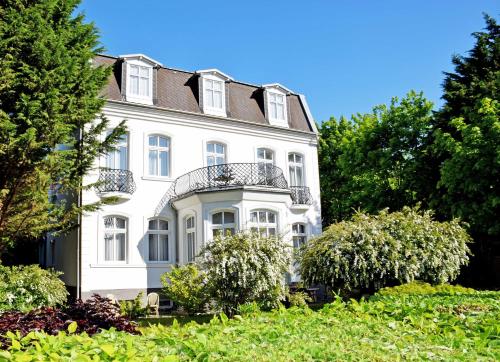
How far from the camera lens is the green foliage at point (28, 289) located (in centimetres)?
1025

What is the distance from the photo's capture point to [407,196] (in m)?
25.2

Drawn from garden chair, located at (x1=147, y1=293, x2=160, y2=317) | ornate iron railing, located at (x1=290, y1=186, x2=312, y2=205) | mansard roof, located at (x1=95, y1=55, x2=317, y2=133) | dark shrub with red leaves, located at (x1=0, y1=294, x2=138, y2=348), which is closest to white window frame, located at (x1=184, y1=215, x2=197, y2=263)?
garden chair, located at (x1=147, y1=293, x2=160, y2=317)

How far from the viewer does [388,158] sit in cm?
2520

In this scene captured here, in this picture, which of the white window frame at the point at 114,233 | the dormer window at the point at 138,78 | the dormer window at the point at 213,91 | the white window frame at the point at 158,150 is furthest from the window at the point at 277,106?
the white window frame at the point at 114,233

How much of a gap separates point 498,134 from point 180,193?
40.0 ft

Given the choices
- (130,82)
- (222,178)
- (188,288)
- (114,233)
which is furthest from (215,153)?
(188,288)

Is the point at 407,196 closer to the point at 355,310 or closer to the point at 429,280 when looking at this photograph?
the point at 429,280

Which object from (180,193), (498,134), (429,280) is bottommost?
(429,280)

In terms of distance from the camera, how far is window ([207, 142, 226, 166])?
20.0 metres

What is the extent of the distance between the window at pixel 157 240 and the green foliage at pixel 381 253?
670 centimetres

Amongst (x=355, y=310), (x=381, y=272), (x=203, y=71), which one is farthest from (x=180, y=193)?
(x=355, y=310)

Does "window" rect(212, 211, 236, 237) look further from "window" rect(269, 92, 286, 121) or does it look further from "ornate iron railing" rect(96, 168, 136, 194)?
"window" rect(269, 92, 286, 121)

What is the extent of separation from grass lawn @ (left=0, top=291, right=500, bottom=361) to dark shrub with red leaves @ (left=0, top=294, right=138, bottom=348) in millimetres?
1578

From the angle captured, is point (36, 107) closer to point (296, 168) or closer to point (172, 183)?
point (172, 183)
